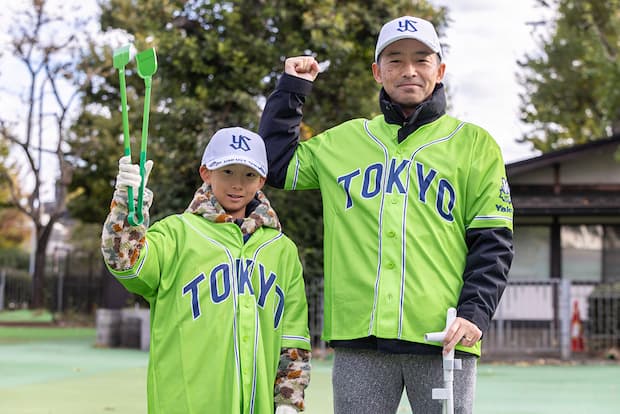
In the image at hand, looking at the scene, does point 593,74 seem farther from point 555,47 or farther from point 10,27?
point 10,27

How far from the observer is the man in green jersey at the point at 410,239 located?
2.73 meters

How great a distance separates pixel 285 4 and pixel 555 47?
A: 54.7 feet

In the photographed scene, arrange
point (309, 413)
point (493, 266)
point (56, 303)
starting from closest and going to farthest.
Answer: point (493, 266)
point (309, 413)
point (56, 303)

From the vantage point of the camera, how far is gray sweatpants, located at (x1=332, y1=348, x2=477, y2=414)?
2.74 meters

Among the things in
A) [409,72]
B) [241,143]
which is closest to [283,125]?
[241,143]

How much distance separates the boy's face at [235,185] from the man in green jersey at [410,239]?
26cm

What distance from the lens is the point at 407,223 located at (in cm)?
280

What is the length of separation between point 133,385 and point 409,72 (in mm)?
6686

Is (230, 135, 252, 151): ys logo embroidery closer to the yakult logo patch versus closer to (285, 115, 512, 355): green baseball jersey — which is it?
(285, 115, 512, 355): green baseball jersey

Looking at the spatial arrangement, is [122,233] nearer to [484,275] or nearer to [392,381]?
[392,381]

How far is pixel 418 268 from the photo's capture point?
2.76 m

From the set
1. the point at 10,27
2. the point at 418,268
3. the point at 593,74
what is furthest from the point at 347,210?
the point at 10,27

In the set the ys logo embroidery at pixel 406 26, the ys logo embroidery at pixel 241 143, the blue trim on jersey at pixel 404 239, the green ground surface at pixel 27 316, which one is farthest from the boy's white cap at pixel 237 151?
the green ground surface at pixel 27 316

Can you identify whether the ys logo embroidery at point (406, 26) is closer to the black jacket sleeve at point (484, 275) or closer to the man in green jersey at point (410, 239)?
the man in green jersey at point (410, 239)
